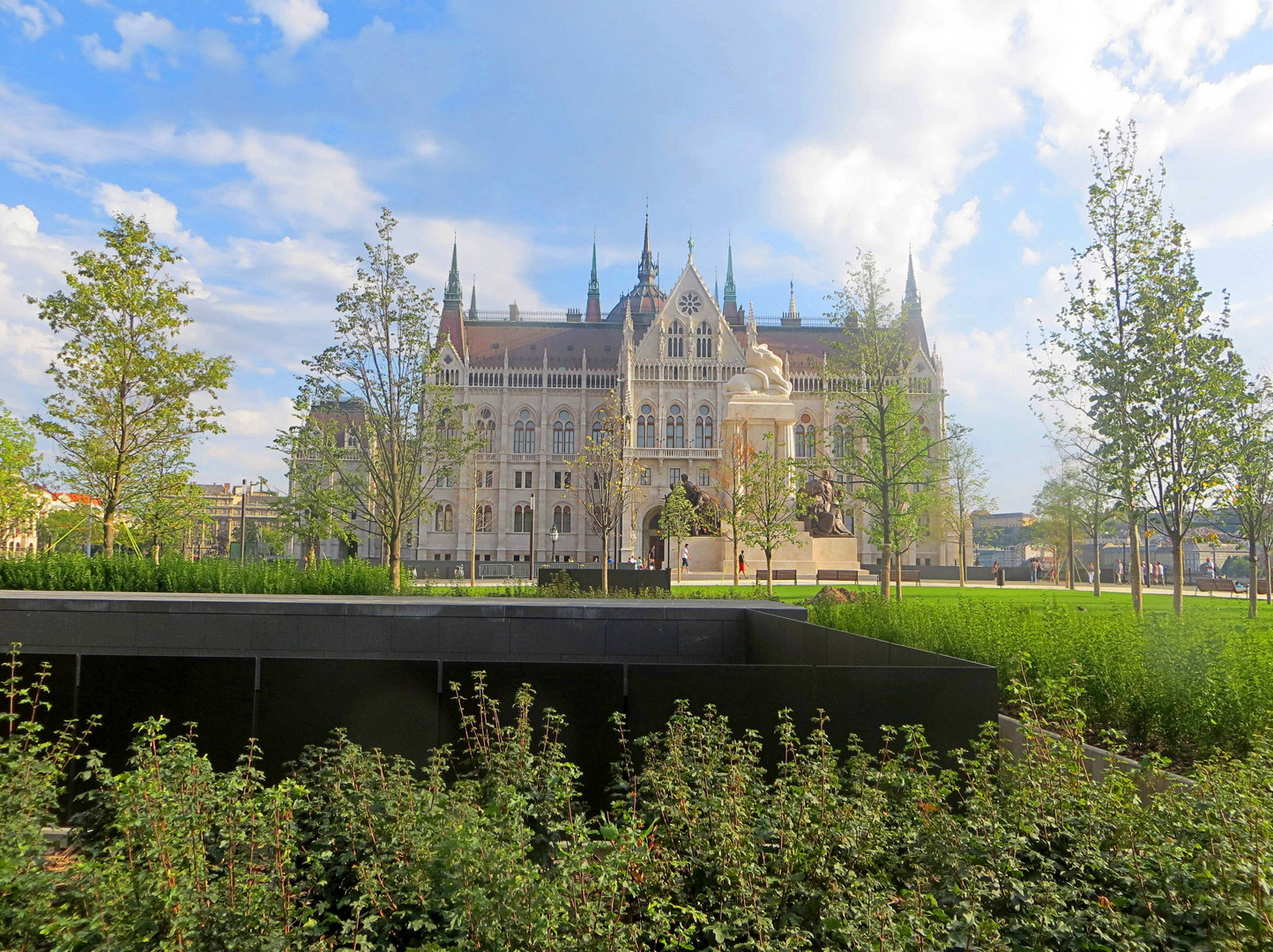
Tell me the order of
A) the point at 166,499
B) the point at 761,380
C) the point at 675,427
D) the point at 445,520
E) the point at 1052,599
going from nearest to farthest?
the point at 1052,599 → the point at 166,499 → the point at 761,380 → the point at 675,427 → the point at 445,520

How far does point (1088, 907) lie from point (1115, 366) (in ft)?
47.0

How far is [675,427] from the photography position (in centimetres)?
7175

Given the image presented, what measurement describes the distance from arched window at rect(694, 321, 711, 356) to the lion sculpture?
35973 mm

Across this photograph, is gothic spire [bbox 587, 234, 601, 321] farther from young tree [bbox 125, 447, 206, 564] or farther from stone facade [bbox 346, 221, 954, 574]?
young tree [bbox 125, 447, 206, 564]

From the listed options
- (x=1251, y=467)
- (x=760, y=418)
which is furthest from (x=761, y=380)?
(x=1251, y=467)

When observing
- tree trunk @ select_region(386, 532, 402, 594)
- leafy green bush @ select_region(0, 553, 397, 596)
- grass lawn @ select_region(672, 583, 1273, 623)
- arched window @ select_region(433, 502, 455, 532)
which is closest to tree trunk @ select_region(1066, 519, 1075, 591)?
grass lawn @ select_region(672, 583, 1273, 623)

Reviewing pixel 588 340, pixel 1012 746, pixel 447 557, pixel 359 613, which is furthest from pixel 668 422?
pixel 1012 746

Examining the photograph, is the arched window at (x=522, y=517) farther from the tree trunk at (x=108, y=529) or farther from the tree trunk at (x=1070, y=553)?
the tree trunk at (x=108, y=529)

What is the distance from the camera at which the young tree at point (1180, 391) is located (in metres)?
14.8

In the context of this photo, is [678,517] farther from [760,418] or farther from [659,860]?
[659,860]

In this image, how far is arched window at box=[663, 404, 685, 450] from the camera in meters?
71.6

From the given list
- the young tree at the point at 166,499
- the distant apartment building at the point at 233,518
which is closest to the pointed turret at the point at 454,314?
the distant apartment building at the point at 233,518

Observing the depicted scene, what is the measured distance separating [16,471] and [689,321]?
5132 centimetres

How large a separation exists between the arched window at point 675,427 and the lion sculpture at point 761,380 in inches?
1364
